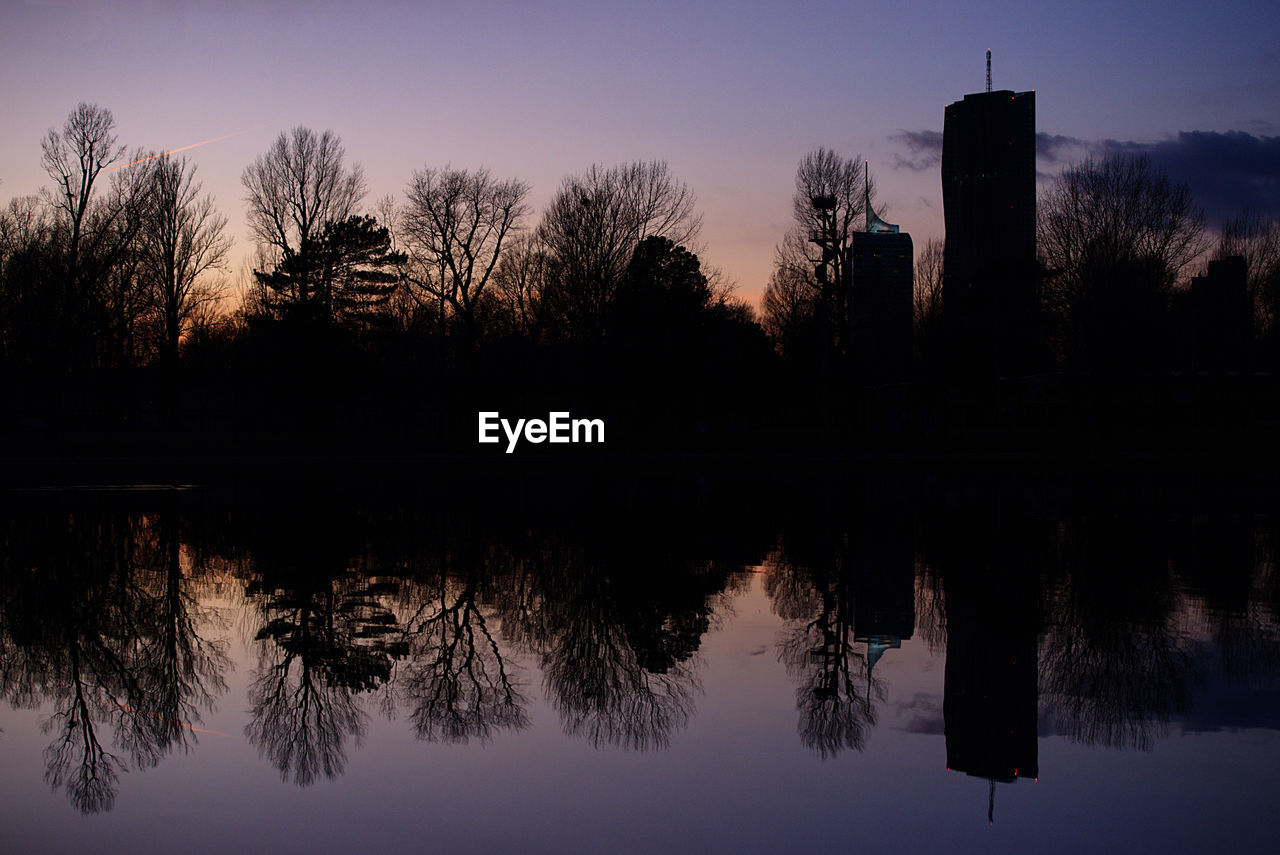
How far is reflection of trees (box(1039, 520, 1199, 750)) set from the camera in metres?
8.11

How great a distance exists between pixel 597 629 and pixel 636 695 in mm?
2526

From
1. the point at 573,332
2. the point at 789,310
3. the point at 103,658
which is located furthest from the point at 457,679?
the point at 789,310

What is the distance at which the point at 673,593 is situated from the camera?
1353 centimetres

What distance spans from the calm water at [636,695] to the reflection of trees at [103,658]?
0.05 metres

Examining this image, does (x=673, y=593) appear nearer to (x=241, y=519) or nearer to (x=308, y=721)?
(x=308, y=721)

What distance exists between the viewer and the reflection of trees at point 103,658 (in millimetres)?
7354

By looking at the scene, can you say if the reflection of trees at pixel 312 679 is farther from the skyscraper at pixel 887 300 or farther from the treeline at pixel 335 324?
the skyscraper at pixel 887 300

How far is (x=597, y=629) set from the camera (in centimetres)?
1130

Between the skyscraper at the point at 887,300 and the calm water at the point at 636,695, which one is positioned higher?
the skyscraper at the point at 887,300

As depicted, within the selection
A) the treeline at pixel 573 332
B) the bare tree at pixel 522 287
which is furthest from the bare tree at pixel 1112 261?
the bare tree at pixel 522 287

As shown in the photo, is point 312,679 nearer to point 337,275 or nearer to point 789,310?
point 337,275

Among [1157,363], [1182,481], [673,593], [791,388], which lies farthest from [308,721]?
[1157,363]

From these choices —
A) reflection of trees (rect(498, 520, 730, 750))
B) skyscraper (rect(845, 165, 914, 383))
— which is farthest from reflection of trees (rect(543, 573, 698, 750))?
skyscraper (rect(845, 165, 914, 383))

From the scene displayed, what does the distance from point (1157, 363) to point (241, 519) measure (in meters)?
55.7
